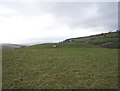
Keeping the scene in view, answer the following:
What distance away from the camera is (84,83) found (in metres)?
8.02

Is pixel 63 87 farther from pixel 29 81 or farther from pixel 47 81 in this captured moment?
pixel 29 81

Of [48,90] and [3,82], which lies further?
[3,82]

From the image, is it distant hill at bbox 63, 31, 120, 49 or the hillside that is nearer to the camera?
the hillside

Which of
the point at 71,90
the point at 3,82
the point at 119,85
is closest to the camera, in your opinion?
the point at 71,90

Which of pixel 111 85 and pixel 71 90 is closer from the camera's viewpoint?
pixel 71 90

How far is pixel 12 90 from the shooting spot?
7016mm

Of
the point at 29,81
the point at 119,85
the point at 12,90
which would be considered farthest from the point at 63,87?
the point at 119,85

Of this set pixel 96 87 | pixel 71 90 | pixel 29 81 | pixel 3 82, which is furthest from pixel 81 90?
pixel 3 82

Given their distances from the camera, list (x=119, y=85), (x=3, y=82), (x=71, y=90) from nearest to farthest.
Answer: (x=71, y=90), (x=119, y=85), (x=3, y=82)

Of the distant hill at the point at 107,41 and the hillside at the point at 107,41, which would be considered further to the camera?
the distant hill at the point at 107,41

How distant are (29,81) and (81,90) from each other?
5793mm

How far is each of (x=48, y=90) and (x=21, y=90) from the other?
2.63m

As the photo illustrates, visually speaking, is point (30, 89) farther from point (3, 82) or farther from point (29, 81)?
point (3, 82)

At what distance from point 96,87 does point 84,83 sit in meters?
1.20
